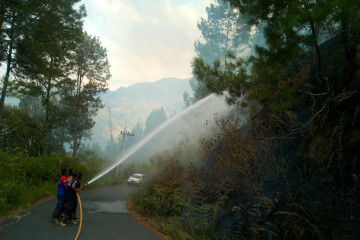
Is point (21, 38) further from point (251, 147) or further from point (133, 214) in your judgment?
point (251, 147)

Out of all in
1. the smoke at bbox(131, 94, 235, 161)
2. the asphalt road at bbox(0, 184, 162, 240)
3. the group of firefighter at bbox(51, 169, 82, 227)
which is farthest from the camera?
the smoke at bbox(131, 94, 235, 161)

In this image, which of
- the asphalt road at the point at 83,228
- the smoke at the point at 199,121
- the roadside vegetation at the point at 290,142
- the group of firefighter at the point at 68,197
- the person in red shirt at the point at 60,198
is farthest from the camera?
the smoke at the point at 199,121

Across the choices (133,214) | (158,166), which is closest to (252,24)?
(158,166)

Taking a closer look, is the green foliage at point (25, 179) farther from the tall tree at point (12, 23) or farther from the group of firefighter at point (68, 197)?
the tall tree at point (12, 23)

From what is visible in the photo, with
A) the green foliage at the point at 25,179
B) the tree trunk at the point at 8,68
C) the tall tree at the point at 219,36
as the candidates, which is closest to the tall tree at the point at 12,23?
the tree trunk at the point at 8,68

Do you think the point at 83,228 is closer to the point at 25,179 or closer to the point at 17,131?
the point at 25,179

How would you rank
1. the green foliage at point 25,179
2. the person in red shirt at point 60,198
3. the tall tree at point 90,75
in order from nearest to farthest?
the person in red shirt at point 60,198 → the green foliage at point 25,179 → the tall tree at point 90,75

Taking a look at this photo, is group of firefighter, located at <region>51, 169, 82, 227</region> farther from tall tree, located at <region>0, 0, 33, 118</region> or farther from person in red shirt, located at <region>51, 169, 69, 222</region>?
tall tree, located at <region>0, 0, 33, 118</region>

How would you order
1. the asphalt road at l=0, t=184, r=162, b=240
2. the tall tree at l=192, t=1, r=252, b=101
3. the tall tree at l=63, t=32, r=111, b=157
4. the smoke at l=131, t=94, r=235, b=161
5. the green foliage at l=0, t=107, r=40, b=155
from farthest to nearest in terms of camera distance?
1. the tall tree at l=192, t=1, r=252, b=101
2. the tall tree at l=63, t=32, r=111, b=157
3. the green foliage at l=0, t=107, r=40, b=155
4. the smoke at l=131, t=94, r=235, b=161
5. the asphalt road at l=0, t=184, r=162, b=240

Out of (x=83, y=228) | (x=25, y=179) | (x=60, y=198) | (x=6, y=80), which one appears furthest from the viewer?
(x=6, y=80)

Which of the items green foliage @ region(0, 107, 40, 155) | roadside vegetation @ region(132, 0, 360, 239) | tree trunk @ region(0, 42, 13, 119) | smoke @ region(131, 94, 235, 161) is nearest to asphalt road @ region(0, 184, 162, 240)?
roadside vegetation @ region(132, 0, 360, 239)

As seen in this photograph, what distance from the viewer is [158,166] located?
38.8 ft

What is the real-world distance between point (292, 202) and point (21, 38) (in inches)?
711

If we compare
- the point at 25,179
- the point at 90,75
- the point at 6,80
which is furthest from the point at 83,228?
the point at 90,75
